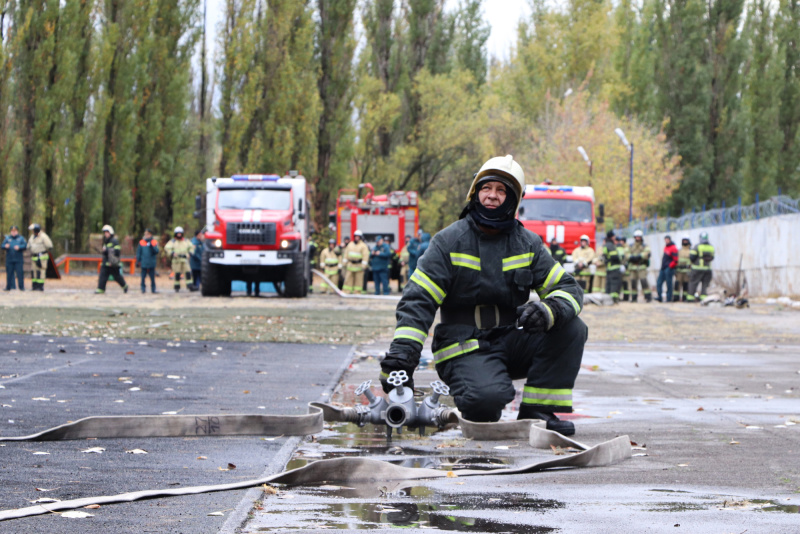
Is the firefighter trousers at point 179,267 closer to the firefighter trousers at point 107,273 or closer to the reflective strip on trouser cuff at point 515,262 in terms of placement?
the firefighter trousers at point 107,273

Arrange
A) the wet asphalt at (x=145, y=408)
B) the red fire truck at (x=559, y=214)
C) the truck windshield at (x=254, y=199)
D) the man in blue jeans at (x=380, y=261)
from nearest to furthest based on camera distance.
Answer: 1. the wet asphalt at (x=145, y=408)
2. the truck windshield at (x=254, y=199)
3. the red fire truck at (x=559, y=214)
4. the man in blue jeans at (x=380, y=261)

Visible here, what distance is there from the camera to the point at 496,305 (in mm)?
6305

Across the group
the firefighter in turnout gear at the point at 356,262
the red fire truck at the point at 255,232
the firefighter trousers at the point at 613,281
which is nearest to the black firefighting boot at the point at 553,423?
the red fire truck at the point at 255,232

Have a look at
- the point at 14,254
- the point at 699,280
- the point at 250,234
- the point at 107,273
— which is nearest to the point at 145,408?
the point at 250,234

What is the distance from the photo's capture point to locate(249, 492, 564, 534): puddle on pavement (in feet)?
13.0

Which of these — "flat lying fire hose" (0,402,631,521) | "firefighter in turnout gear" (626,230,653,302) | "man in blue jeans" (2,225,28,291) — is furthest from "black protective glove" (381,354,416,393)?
"firefighter in turnout gear" (626,230,653,302)

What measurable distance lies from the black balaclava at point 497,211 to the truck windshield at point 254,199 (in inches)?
830

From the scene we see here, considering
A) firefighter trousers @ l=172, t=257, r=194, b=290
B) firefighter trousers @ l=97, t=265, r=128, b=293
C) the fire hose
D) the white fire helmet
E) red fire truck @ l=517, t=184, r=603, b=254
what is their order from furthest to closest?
1. firefighter trousers @ l=172, t=257, r=194, b=290
2. red fire truck @ l=517, t=184, r=603, b=254
3. firefighter trousers @ l=97, t=265, r=128, b=293
4. the white fire helmet
5. the fire hose

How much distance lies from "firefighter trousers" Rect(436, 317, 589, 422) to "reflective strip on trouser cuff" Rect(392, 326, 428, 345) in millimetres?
512

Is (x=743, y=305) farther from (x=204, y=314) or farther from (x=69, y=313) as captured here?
(x=69, y=313)

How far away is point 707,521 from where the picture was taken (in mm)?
4074

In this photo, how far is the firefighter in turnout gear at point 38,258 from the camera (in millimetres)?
28422

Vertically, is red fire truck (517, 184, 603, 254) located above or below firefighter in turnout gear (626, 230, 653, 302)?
above

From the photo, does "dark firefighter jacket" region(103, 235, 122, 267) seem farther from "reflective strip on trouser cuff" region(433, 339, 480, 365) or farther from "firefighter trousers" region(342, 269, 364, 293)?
"reflective strip on trouser cuff" region(433, 339, 480, 365)
